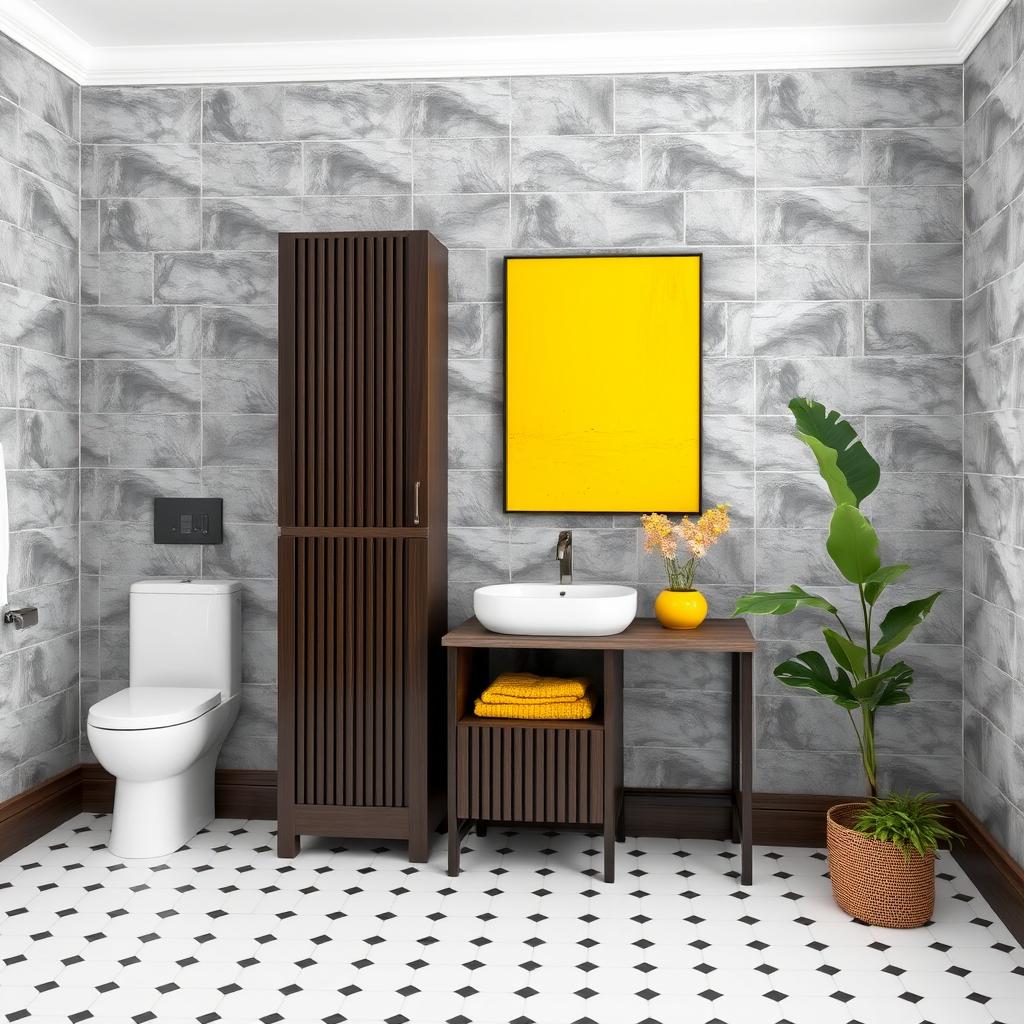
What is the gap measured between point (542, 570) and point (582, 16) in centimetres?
195

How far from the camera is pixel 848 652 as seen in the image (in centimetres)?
330

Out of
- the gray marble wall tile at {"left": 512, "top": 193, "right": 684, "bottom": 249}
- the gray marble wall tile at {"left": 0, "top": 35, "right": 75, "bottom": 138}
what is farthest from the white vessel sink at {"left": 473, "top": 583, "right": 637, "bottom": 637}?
the gray marble wall tile at {"left": 0, "top": 35, "right": 75, "bottom": 138}

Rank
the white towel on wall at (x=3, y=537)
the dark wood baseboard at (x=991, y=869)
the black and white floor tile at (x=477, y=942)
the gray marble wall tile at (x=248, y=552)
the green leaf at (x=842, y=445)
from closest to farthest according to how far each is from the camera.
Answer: the black and white floor tile at (x=477, y=942) < the dark wood baseboard at (x=991, y=869) < the green leaf at (x=842, y=445) < the white towel on wall at (x=3, y=537) < the gray marble wall tile at (x=248, y=552)

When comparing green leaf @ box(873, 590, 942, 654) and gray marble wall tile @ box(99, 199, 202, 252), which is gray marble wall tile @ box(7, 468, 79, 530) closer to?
gray marble wall tile @ box(99, 199, 202, 252)

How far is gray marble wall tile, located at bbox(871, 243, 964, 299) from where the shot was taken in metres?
3.75

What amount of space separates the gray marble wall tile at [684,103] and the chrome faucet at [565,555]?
1.50m

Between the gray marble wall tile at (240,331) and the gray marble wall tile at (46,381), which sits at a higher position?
the gray marble wall tile at (240,331)

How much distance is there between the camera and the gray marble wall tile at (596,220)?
12.6 ft

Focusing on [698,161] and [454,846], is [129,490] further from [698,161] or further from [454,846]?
[698,161]

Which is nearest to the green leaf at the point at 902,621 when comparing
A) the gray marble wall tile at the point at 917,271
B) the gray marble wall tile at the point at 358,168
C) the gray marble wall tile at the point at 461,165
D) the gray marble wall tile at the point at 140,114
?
the gray marble wall tile at the point at 917,271

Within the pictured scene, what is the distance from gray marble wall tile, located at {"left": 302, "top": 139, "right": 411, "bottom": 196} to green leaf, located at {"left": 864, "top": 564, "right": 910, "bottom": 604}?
7.12ft

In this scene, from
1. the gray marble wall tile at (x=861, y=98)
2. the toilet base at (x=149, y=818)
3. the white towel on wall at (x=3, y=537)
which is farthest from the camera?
the gray marble wall tile at (x=861, y=98)

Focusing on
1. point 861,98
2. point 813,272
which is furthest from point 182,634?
point 861,98

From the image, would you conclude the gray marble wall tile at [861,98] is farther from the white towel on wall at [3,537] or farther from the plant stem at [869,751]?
the white towel on wall at [3,537]
